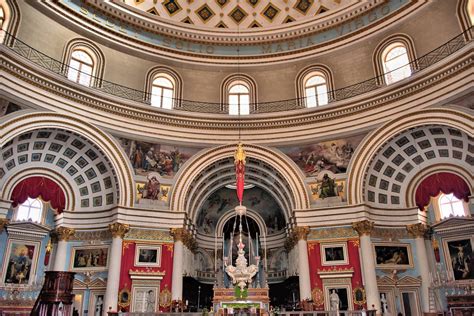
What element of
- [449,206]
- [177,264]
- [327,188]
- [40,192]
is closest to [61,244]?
[40,192]

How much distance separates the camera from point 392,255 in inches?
799

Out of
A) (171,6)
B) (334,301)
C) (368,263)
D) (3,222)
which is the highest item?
(171,6)

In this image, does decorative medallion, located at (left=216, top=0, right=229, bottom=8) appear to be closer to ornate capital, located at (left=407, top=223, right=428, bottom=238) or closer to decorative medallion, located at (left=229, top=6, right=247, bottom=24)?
decorative medallion, located at (left=229, top=6, right=247, bottom=24)

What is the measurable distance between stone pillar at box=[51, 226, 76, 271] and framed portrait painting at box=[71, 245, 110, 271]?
427mm

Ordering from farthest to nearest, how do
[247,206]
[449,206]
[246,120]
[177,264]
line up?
[247,206], [246,120], [449,206], [177,264]

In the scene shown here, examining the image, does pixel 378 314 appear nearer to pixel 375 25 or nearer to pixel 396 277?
pixel 396 277

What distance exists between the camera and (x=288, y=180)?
864 inches

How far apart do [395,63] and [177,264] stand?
1536 centimetres

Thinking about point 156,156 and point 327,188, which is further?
point 156,156

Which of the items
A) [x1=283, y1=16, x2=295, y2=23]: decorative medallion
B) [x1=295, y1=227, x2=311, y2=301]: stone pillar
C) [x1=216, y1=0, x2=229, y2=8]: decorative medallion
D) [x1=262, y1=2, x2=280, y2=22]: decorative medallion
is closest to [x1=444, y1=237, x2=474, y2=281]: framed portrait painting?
[x1=295, y1=227, x2=311, y2=301]: stone pillar

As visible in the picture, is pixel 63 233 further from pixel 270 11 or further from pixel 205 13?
pixel 270 11

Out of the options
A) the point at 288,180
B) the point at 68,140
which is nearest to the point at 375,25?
the point at 288,180

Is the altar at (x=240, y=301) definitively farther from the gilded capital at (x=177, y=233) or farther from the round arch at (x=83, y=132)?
the round arch at (x=83, y=132)

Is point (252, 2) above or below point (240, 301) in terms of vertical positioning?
above
